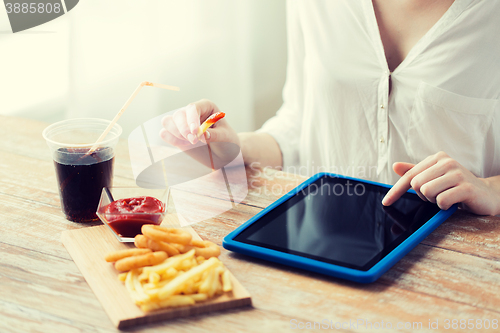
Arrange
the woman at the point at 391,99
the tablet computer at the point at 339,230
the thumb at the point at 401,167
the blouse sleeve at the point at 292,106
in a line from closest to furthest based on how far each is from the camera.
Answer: the tablet computer at the point at 339,230 < the thumb at the point at 401,167 < the woman at the point at 391,99 < the blouse sleeve at the point at 292,106

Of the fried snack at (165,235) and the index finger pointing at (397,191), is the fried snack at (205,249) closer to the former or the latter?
the fried snack at (165,235)

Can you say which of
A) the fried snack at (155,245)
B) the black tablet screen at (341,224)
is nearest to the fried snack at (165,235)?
the fried snack at (155,245)

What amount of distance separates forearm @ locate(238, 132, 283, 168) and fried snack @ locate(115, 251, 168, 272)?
58cm

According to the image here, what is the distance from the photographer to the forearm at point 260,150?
4.34 ft

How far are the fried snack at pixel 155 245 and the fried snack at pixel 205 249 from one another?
38 millimetres

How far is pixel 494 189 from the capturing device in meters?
1.06

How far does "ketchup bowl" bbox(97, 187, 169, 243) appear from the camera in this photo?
0.83m

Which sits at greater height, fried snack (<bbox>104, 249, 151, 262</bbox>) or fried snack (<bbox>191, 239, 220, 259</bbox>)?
fried snack (<bbox>104, 249, 151, 262</bbox>)

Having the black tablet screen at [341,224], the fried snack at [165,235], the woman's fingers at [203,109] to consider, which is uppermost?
the woman's fingers at [203,109]

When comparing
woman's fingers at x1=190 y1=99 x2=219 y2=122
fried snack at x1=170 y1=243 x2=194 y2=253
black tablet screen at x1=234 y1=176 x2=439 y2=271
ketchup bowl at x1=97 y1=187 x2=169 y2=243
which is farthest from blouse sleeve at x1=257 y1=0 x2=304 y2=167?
fried snack at x1=170 y1=243 x2=194 y2=253

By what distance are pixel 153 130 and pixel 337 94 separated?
23.5 inches

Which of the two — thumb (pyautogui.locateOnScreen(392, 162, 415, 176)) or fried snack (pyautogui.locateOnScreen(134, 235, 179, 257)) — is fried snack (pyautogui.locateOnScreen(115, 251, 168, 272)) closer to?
fried snack (pyautogui.locateOnScreen(134, 235, 179, 257))

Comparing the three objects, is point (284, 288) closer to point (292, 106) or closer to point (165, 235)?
point (165, 235)

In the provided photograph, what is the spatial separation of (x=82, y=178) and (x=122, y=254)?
23cm
